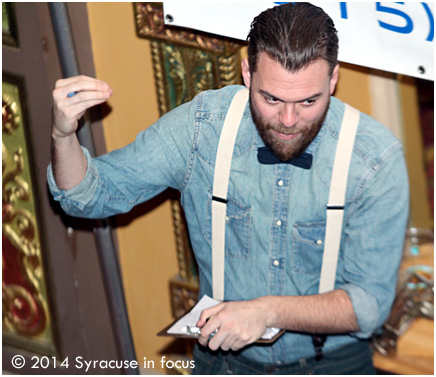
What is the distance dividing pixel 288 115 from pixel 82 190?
56 cm

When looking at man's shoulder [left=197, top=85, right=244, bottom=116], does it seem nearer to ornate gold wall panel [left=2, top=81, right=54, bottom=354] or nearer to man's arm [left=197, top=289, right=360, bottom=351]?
man's arm [left=197, top=289, right=360, bottom=351]

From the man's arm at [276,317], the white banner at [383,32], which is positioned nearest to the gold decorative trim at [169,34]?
the white banner at [383,32]

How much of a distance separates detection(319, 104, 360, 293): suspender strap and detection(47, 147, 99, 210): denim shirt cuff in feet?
1.97

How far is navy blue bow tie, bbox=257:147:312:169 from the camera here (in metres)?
1.92

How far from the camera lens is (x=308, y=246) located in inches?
78.1

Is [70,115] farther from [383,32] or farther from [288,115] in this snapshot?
[383,32]

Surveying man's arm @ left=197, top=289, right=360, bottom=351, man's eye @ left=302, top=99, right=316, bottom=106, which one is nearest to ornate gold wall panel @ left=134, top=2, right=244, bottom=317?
man's eye @ left=302, top=99, right=316, bottom=106

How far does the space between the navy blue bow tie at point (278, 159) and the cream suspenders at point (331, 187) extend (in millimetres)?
70

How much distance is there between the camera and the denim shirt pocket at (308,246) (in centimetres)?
196

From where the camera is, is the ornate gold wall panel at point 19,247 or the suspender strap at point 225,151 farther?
the ornate gold wall panel at point 19,247

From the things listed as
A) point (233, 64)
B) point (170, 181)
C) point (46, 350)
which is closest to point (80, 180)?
point (170, 181)

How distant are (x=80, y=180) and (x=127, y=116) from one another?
0.50 m

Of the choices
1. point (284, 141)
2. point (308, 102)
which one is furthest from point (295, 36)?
point (284, 141)

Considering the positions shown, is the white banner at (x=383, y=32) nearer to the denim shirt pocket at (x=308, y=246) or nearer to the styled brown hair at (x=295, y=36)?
the styled brown hair at (x=295, y=36)
